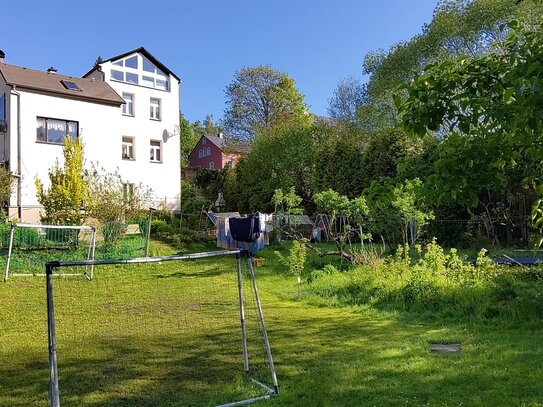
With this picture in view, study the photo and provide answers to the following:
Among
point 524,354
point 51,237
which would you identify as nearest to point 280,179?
point 51,237

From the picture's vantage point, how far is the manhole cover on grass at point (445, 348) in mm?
5598

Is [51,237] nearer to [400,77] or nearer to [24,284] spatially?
[24,284]

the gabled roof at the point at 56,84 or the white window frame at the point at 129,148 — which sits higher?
the gabled roof at the point at 56,84

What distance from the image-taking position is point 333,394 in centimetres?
434

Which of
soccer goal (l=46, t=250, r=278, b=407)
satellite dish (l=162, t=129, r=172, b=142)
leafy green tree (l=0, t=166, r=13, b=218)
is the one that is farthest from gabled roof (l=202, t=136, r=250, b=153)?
soccer goal (l=46, t=250, r=278, b=407)

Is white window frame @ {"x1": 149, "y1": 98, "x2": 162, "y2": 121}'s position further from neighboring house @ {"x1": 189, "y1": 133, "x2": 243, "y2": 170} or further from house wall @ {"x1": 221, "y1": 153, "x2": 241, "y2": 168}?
neighboring house @ {"x1": 189, "y1": 133, "x2": 243, "y2": 170}

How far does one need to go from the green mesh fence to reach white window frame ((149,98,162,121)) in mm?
13668

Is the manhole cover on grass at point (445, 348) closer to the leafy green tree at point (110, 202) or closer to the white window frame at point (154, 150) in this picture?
the leafy green tree at point (110, 202)

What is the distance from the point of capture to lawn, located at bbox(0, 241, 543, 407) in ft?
14.3

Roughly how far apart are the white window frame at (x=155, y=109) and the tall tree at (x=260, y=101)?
12382 millimetres

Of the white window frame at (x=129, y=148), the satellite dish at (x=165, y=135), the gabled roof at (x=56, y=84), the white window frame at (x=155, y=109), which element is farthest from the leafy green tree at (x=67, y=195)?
the white window frame at (x=155, y=109)

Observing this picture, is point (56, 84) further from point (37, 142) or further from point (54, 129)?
point (37, 142)

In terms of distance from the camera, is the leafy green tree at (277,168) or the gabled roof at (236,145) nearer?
the leafy green tree at (277,168)

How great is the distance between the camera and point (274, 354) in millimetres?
5746
